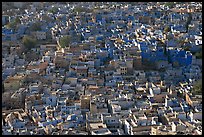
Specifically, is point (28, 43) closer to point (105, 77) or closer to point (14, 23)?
point (14, 23)

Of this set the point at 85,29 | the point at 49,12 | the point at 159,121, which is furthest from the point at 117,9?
the point at 159,121

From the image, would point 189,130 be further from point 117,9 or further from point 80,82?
point 117,9

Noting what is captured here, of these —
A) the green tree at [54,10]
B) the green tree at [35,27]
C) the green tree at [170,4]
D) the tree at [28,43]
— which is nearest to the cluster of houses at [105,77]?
the green tree at [35,27]

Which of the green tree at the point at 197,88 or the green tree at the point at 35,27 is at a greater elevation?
the green tree at the point at 35,27

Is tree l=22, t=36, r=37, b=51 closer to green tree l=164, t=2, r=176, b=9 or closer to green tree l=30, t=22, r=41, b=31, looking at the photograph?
green tree l=30, t=22, r=41, b=31

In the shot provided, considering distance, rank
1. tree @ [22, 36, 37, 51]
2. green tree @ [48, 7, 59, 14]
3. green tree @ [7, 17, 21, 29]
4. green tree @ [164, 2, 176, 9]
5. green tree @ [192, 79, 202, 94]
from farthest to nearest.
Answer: green tree @ [164, 2, 176, 9] < green tree @ [48, 7, 59, 14] < green tree @ [7, 17, 21, 29] < tree @ [22, 36, 37, 51] < green tree @ [192, 79, 202, 94]

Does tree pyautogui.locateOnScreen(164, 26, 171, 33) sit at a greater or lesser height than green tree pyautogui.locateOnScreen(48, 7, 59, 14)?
lesser

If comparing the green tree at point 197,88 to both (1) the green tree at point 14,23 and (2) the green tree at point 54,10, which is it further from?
(2) the green tree at point 54,10

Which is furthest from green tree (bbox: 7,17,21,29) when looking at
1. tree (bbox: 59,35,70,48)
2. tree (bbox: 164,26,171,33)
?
tree (bbox: 164,26,171,33)
